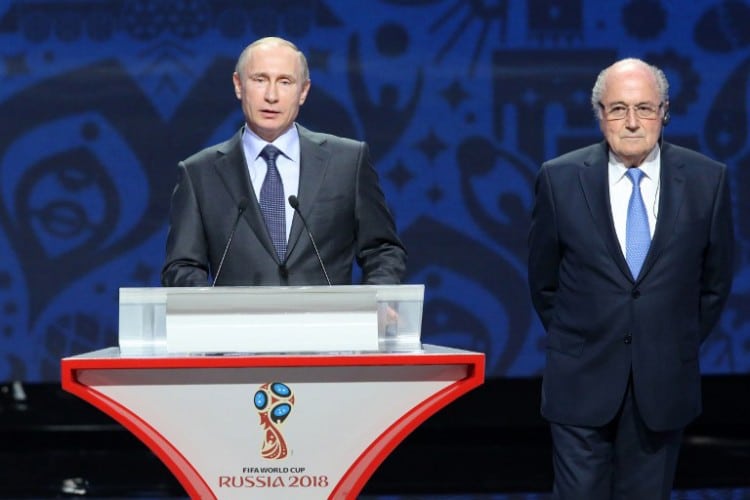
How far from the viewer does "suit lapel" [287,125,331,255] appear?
275cm

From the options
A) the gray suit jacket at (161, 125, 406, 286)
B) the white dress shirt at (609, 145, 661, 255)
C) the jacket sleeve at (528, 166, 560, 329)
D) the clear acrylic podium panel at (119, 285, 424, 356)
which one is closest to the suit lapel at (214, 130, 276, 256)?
the gray suit jacket at (161, 125, 406, 286)

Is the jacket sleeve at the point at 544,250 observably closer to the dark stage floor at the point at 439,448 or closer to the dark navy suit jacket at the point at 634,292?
the dark navy suit jacket at the point at 634,292

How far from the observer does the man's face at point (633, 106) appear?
9.28 feet

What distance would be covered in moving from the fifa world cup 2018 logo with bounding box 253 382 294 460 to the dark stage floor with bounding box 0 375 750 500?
279 cm

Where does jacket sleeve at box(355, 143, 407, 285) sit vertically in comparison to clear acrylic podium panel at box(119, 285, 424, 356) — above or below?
above

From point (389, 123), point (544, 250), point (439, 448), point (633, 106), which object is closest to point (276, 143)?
point (544, 250)

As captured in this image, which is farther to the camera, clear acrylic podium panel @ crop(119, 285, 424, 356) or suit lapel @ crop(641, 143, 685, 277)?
suit lapel @ crop(641, 143, 685, 277)

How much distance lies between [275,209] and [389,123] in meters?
2.42

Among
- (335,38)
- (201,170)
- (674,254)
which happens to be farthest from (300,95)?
(335,38)

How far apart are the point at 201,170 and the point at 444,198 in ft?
7.80

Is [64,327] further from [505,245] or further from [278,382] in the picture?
[278,382]

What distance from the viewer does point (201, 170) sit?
9.31 ft

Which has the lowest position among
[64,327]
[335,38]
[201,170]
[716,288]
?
[64,327]

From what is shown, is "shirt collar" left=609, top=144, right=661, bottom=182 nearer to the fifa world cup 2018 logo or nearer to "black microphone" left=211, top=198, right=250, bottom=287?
"black microphone" left=211, top=198, right=250, bottom=287
